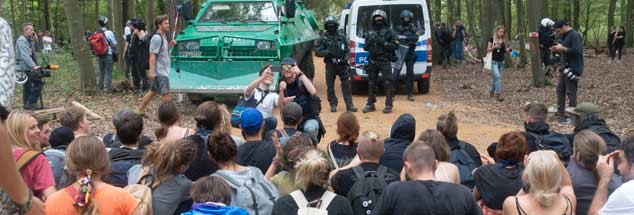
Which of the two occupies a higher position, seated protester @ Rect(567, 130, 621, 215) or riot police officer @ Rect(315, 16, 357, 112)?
riot police officer @ Rect(315, 16, 357, 112)

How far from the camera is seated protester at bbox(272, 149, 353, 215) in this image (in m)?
3.80

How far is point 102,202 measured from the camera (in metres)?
3.52

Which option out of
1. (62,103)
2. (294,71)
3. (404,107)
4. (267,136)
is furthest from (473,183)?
(62,103)

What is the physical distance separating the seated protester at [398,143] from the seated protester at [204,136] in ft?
4.34

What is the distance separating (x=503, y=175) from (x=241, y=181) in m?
1.76

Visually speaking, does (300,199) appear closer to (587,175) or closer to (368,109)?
(587,175)

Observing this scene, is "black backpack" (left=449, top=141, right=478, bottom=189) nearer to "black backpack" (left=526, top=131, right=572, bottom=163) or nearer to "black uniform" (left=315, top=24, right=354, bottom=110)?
"black backpack" (left=526, top=131, right=572, bottom=163)

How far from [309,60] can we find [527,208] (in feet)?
38.8

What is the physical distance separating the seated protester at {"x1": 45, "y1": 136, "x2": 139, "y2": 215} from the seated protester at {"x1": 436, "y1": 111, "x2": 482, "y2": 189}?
2.50m

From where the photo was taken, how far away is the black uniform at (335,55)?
12273mm

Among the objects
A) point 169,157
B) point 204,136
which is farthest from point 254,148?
point 169,157

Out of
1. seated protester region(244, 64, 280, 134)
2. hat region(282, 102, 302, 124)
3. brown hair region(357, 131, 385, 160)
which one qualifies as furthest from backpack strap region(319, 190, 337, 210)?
seated protester region(244, 64, 280, 134)

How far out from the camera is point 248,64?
12.1 metres

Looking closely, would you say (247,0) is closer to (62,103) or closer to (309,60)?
(309,60)
